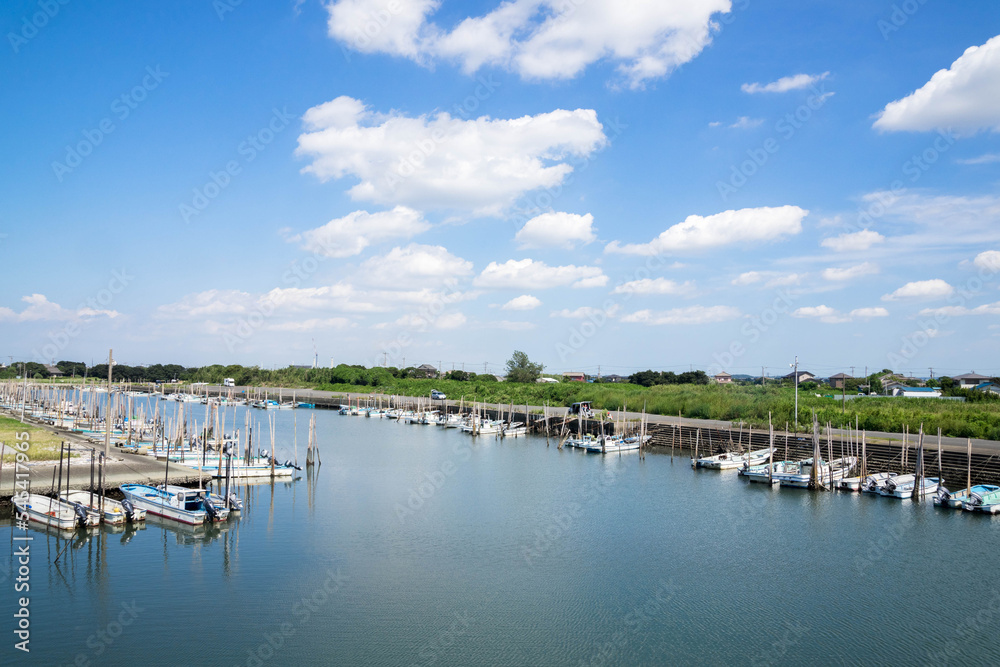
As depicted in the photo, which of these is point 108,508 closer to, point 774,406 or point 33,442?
point 33,442

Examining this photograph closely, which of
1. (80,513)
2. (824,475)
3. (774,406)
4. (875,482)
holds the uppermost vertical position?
(774,406)

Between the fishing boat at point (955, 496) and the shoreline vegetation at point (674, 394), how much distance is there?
8708 millimetres

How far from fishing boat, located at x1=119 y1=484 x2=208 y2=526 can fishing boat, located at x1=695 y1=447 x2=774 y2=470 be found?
90.1 feet

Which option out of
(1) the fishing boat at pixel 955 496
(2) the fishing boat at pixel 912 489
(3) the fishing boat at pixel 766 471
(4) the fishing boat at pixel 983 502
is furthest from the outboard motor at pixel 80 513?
(4) the fishing boat at pixel 983 502

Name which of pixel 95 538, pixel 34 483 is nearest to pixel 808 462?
pixel 95 538

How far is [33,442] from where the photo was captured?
3316cm

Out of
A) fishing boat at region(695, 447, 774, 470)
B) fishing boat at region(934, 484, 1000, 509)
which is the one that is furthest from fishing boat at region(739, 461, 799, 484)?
fishing boat at region(934, 484, 1000, 509)

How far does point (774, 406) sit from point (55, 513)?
150ft

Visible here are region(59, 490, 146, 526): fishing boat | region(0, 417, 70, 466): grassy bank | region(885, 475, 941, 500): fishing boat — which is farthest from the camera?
region(0, 417, 70, 466): grassy bank

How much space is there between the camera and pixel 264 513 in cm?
2548

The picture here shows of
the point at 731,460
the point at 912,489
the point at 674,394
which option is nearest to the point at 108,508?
the point at 731,460

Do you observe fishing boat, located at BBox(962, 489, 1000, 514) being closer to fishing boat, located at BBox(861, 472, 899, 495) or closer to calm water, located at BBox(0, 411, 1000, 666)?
calm water, located at BBox(0, 411, 1000, 666)

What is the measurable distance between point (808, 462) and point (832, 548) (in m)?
16.7

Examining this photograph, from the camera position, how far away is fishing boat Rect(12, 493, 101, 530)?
845 inches
